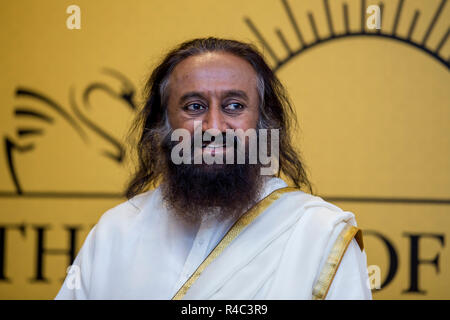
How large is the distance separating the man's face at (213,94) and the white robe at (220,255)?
0.33m

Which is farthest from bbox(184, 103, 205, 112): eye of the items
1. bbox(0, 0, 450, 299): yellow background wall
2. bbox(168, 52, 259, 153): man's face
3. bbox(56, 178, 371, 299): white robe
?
bbox(0, 0, 450, 299): yellow background wall

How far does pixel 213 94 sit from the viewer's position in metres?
2.09

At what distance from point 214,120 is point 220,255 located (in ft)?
1.62

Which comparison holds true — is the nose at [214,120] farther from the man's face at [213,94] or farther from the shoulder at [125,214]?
the shoulder at [125,214]

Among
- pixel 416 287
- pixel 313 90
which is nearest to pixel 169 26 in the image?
pixel 313 90

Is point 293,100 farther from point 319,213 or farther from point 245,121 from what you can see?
point 319,213

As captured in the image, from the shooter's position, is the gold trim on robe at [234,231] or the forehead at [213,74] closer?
the gold trim on robe at [234,231]

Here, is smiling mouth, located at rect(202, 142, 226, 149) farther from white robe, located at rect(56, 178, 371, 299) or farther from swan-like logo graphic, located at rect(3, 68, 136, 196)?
swan-like logo graphic, located at rect(3, 68, 136, 196)

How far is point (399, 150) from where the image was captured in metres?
3.31

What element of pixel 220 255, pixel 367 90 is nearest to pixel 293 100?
pixel 367 90

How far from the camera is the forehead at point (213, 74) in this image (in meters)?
2.11

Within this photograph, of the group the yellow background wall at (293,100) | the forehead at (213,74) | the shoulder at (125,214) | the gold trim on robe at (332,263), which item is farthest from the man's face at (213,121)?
the yellow background wall at (293,100)

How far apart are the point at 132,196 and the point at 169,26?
1371 mm

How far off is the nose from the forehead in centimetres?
8
